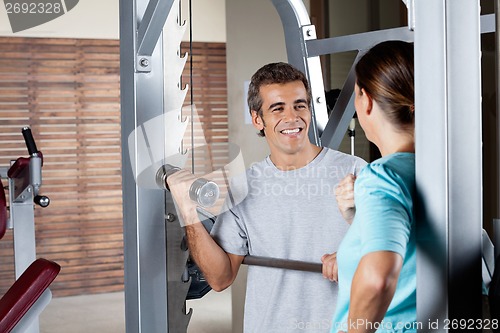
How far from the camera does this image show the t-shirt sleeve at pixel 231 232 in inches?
52.0

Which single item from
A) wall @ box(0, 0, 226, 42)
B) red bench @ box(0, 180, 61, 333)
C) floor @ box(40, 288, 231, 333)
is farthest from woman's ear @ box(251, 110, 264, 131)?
wall @ box(0, 0, 226, 42)

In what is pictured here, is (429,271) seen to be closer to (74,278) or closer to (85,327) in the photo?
(85,327)

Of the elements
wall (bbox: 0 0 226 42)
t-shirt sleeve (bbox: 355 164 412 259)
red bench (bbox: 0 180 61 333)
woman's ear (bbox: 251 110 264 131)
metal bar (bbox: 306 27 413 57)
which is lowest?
red bench (bbox: 0 180 61 333)

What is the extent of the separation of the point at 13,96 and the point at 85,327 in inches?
58.7

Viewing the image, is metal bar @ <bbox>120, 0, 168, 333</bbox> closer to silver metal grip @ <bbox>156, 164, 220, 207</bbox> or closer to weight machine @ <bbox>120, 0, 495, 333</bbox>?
weight machine @ <bbox>120, 0, 495, 333</bbox>

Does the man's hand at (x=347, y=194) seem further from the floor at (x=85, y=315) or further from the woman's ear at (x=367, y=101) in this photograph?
the floor at (x=85, y=315)

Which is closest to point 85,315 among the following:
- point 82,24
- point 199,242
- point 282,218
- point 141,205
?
point 82,24

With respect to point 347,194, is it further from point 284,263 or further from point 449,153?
point 284,263

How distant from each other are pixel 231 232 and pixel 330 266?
204mm

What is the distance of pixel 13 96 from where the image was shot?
166 inches

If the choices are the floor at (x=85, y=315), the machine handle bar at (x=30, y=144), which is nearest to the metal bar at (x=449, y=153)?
the machine handle bar at (x=30, y=144)

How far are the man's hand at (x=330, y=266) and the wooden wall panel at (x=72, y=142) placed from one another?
132 inches

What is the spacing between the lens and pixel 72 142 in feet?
14.3

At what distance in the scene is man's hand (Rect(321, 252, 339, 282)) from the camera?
1231 millimetres
